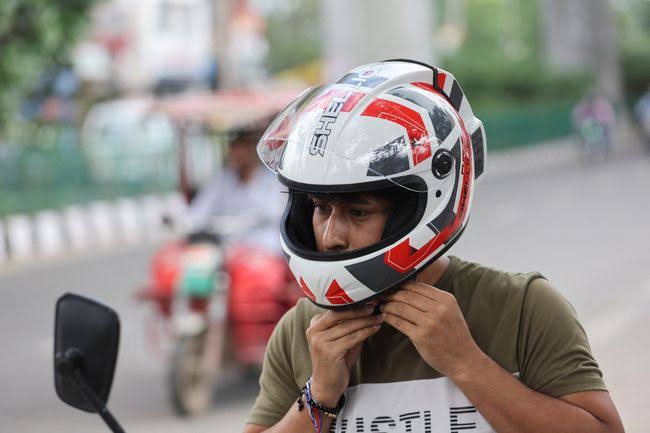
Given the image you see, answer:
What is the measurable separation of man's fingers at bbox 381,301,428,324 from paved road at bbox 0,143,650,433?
4533 millimetres

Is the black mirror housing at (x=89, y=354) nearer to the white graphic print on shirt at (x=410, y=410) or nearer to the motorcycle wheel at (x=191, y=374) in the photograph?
the white graphic print on shirt at (x=410, y=410)

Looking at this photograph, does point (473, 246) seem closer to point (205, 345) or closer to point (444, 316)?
point (205, 345)

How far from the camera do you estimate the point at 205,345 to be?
785cm

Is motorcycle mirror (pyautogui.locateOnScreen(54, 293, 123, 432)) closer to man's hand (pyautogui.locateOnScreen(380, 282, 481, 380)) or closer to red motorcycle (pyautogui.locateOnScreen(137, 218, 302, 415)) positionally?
man's hand (pyautogui.locateOnScreen(380, 282, 481, 380))

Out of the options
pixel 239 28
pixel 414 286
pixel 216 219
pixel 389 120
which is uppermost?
pixel 389 120

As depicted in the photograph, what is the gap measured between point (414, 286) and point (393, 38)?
1210 centimetres

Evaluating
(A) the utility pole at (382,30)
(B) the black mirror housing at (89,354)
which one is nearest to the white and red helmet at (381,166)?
(B) the black mirror housing at (89,354)

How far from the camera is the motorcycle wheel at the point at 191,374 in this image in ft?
25.0

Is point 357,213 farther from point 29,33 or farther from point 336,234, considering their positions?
point 29,33

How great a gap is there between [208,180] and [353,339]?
12881 millimetres

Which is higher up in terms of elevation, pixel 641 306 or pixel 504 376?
pixel 504 376

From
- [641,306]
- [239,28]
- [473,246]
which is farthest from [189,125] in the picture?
[239,28]

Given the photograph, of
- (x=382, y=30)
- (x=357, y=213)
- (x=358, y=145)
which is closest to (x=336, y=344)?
(x=357, y=213)

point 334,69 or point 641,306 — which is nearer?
point 641,306
